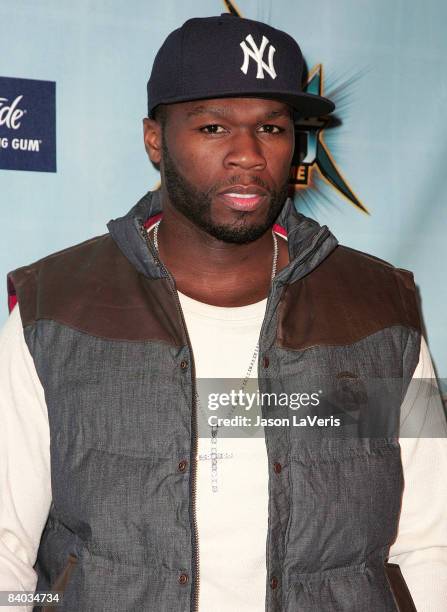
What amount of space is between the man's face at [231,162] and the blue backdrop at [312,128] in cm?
33

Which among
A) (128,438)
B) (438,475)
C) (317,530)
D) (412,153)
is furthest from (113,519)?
(412,153)

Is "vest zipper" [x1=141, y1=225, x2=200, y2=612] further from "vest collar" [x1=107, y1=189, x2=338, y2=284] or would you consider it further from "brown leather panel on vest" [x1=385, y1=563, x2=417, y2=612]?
"brown leather panel on vest" [x1=385, y1=563, x2=417, y2=612]

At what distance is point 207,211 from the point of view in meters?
1.76

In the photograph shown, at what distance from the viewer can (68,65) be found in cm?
201

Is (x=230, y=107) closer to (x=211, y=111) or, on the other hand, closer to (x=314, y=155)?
(x=211, y=111)

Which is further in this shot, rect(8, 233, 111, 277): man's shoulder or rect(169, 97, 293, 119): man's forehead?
rect(8, 233, 111, 277): man's shoulder

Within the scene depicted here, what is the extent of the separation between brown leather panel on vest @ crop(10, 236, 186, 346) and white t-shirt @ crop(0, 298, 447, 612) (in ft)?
0.23

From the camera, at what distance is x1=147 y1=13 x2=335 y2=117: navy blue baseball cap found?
1688 mm

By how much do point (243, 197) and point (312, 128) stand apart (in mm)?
652

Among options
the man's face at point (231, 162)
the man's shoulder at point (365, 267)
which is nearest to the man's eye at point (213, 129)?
the man's face at point (231, 162)

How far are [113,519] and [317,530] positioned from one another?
0.42 m

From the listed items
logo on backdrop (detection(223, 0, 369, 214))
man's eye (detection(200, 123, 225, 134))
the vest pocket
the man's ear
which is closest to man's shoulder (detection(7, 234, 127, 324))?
the man's ear

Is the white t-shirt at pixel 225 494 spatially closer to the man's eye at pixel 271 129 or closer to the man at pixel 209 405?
the man at pixel 209 405

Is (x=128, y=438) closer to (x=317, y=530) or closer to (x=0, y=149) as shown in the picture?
(x=317, y=530)
